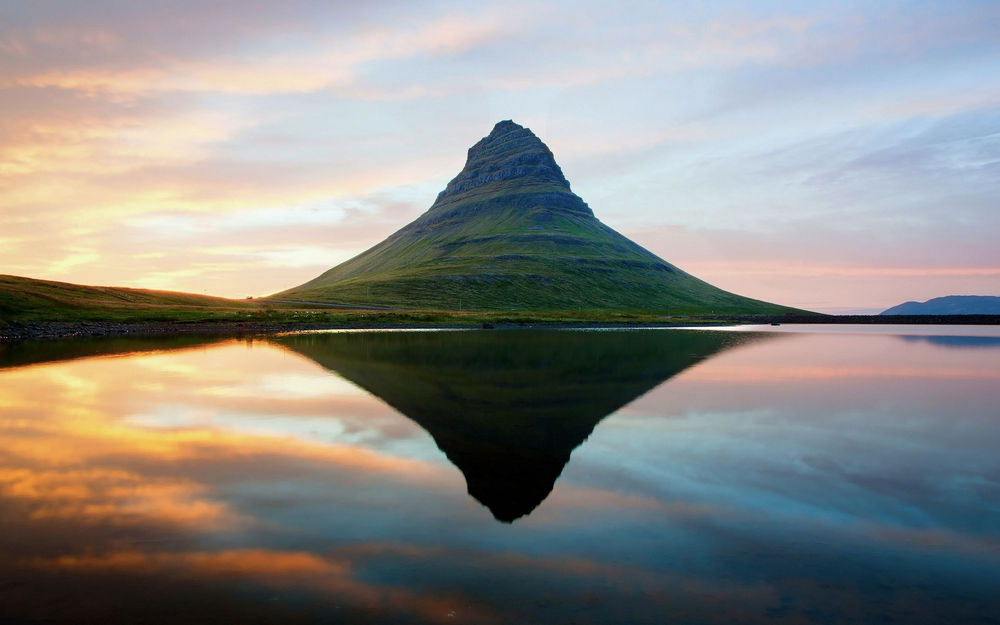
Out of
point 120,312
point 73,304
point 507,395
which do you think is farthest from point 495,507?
point 73,304

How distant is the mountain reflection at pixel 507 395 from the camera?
1712 centimetres

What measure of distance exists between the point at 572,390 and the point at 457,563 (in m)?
23.8

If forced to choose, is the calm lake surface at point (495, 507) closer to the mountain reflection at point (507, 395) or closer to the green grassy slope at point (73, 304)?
the mountain reflection at point (507, 395)

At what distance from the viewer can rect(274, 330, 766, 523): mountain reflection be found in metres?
17.1

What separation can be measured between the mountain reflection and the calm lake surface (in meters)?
0.18

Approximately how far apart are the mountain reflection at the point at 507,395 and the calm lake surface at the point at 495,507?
0.18 m

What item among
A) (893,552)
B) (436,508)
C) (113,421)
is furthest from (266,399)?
(893,552)

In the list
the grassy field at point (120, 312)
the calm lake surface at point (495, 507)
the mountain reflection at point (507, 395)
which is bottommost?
the calm lake surface at point (495, 507)

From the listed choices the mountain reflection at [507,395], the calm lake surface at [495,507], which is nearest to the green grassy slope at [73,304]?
the mountain reflection at [507,395]

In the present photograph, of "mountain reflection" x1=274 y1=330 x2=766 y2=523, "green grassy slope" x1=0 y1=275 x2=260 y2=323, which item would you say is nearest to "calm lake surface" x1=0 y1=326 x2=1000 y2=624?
"mountain reflection" x1=274 y1=330 x2=766 y2=523

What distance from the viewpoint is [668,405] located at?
2912 cm

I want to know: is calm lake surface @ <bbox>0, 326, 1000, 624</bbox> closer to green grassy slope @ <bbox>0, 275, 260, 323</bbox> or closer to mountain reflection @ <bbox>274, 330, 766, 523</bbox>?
mountain reflection @ <bbox>274, 330, 766, 523</bbox>

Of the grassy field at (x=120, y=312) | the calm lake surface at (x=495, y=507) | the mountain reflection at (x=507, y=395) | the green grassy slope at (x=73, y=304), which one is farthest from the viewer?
the grassy field at (x=120, y=312)

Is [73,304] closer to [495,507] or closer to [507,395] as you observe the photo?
[507,395]
